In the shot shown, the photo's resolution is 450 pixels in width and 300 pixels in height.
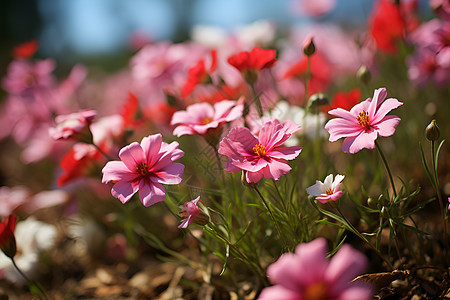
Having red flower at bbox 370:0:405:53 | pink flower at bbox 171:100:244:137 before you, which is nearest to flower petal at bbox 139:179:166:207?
pink flower at bbox 171:100:244:137

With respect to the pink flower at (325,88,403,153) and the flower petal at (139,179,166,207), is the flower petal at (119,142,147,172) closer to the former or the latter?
the flower petal at (139,179,166,207)

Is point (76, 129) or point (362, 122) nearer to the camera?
point (362, 122)

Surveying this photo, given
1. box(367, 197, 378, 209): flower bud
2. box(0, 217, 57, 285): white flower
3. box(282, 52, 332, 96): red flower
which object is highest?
box(367, 197, 378, 209): flower bud

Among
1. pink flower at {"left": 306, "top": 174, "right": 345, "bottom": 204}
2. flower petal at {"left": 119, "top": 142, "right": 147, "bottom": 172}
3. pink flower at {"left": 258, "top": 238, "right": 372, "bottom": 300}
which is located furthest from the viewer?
flower petal at {"left": 119, "top": 142, "right": 147, "bottom": 172}

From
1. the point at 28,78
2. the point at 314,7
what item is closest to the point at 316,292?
the point at 28,78

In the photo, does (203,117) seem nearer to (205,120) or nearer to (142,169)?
(205,120)
